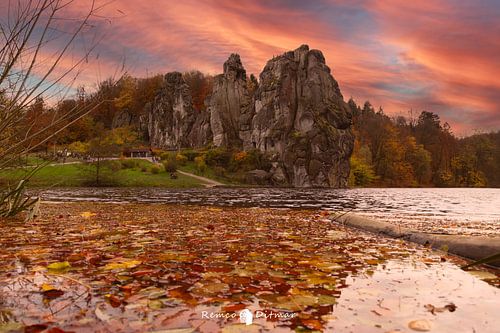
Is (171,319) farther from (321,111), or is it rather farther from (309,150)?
(321,111)

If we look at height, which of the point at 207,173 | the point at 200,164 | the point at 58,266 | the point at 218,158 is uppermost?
the point at 218,158

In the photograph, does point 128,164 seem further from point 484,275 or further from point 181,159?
point 484,275

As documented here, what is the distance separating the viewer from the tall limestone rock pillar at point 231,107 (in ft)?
337

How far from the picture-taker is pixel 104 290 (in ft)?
12.1

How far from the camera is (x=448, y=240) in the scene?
7113 millimetres

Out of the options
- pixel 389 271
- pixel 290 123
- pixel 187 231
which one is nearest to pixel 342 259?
pixel 389 271

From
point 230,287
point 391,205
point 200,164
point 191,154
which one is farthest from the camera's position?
point 191,154

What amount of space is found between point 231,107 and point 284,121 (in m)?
21.2

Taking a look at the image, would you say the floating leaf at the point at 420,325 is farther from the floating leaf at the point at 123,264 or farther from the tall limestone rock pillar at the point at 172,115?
the tall limestone rock pillar at the point at 172,115

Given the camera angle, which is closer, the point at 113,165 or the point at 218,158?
the point at 113,165

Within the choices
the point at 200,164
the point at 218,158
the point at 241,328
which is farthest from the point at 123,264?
the point at 218,158

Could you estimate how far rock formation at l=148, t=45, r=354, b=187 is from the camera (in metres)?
89.8

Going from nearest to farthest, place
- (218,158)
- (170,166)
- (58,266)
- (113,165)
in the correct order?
(58,266) → (113,165) → (170,166) → (218,158)

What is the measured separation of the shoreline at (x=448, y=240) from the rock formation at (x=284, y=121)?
70.8 meters
